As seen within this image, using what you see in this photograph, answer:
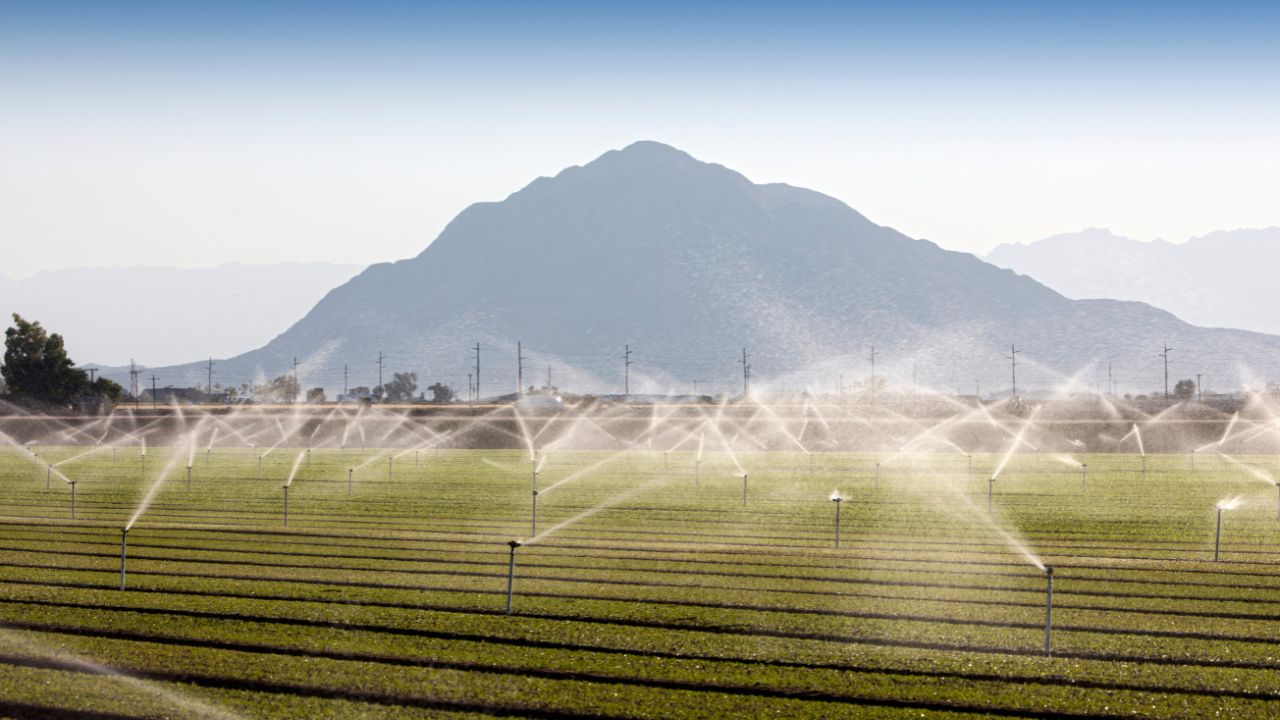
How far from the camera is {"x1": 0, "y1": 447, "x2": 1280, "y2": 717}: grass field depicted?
51.1 feet

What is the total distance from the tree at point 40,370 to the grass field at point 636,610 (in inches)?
2788

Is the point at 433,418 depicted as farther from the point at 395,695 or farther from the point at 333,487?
the point at 395,695

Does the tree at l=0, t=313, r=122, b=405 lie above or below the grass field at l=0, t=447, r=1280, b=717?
above

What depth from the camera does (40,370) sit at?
4190 inches

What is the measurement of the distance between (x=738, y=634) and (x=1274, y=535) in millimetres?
20379

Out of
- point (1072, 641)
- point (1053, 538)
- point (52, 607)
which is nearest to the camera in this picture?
point (1072, 641)

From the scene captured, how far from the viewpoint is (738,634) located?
747 inches

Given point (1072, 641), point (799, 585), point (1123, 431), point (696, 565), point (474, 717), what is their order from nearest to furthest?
point (474, 717), point (1072, 641), point (799, 585), point (696, 565), point (1123, 431)

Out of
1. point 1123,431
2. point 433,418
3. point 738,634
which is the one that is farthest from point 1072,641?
point 433,418

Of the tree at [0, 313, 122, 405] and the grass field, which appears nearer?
the grass field

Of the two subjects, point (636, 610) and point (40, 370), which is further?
point (40, 370)

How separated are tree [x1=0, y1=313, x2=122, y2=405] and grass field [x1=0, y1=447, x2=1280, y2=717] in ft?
232

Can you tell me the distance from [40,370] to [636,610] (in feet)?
330

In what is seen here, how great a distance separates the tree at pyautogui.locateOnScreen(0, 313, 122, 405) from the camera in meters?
106
